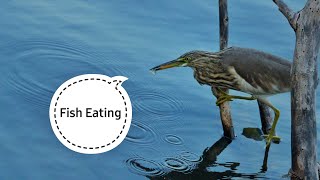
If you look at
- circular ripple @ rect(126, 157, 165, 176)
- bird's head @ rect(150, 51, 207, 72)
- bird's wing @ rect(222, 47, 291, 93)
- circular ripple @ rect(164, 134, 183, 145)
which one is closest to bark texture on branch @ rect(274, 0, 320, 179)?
bird's wing @ rect(222, 47, 291, 93)

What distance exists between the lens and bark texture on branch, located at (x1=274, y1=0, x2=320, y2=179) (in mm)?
8117

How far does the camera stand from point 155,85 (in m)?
10.8

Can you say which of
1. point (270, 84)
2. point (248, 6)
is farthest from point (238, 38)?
point (270, 84)

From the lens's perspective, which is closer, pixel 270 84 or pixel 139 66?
pixel 270 84

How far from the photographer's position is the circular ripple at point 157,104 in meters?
10.3

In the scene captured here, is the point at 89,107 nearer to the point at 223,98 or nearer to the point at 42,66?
the point at 223,98

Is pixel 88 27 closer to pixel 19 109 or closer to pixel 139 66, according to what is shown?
pixel 139 66

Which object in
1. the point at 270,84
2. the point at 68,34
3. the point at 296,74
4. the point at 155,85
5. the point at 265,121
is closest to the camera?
the point at 296,74

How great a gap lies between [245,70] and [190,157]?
1.20 m

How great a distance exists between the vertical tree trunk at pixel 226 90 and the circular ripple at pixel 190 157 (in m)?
0.46

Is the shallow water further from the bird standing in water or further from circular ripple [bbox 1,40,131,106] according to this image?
the bird standing in water

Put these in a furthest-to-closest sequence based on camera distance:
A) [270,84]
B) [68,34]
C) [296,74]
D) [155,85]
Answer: [68,34] < [155,85] < [270,84] < [296,74]

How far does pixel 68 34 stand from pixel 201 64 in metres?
2.92

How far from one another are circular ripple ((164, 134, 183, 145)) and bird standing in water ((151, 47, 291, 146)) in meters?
0.97
